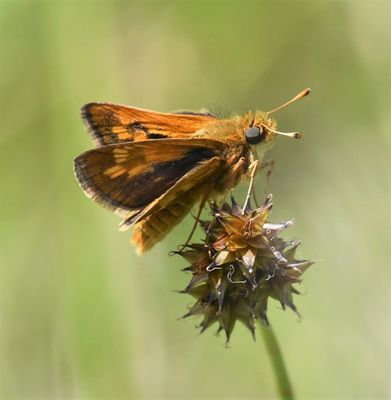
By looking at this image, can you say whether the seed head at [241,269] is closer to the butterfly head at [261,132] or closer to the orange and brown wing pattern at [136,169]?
the orange and brown wing pattern at [136,169]

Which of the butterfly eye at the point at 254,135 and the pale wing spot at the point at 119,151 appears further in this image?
the butterfly eye at the point at 254,135

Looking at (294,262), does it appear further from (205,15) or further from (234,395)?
(205,15)

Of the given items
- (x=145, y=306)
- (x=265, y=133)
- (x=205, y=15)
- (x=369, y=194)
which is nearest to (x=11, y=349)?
(x=145, y=306)

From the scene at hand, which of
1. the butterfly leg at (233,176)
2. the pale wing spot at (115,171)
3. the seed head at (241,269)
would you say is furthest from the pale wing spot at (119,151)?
the seed head at (241,269)

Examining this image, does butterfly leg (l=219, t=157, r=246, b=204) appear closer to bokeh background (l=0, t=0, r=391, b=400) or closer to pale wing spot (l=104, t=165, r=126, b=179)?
pale wing spot (l=104, t=165, r=126, b=179)

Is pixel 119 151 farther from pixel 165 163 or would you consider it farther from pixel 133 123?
pixel 133 123

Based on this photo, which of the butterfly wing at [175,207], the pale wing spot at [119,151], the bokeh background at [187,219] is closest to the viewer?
the pale wing spot at [119,151]

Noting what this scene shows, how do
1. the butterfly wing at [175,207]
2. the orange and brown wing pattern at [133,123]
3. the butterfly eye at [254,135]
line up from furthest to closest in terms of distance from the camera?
the orange and brown wing pattern at [133,123] < the butterfly eye at [254,135] < the butterfly wing at [175,207]

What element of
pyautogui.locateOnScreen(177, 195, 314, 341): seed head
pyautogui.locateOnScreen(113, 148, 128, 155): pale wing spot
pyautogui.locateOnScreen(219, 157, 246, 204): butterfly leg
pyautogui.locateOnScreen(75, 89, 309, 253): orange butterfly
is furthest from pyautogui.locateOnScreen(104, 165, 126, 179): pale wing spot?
pyautogui.locateOnScreen(177, 195, 314, 341): seed head
